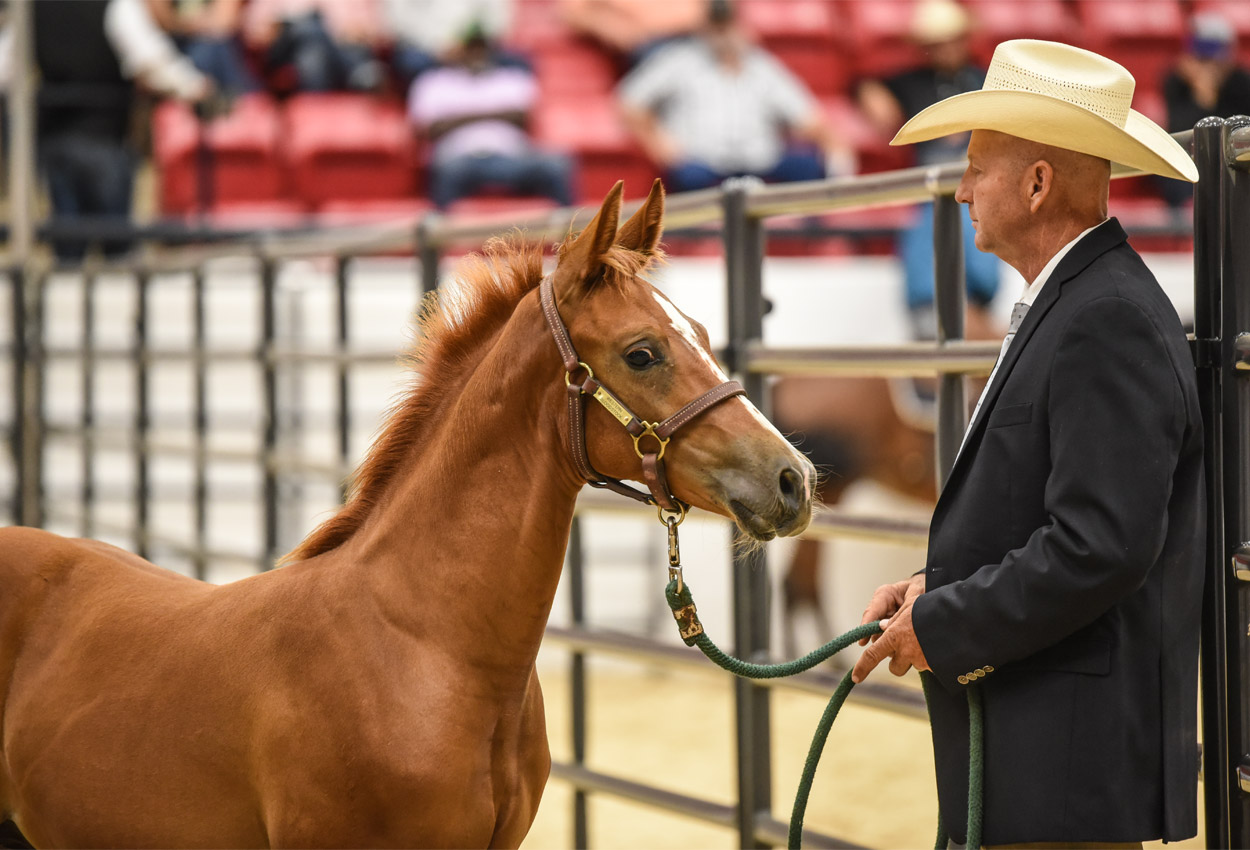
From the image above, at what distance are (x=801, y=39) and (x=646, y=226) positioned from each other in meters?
8.21

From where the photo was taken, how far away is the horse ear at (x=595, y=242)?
6.07ft

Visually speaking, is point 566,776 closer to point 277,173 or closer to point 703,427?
point 703,427

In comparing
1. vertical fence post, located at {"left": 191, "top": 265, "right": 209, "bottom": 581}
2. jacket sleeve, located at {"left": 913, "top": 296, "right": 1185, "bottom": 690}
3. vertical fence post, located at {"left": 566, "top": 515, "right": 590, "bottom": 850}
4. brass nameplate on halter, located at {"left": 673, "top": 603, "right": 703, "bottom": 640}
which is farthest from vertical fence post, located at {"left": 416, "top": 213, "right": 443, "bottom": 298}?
jacket sleeve, located at {"left": 913, "top": 296, "right": 1185, "bottom": 690}

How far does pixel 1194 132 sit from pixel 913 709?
1.11 m

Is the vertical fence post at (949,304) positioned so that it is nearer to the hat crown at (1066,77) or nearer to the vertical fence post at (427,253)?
the hat crown at (1066,77)

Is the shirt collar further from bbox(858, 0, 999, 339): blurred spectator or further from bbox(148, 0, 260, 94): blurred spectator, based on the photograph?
bbox(148, 0, 260, 94): blurred spectator

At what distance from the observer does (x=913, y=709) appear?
2420 mm

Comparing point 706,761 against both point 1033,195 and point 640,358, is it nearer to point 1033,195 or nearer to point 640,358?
point 640,358

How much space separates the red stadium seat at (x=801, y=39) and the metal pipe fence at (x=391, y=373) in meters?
3.75

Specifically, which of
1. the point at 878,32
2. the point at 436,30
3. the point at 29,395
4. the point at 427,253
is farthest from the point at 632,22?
the point at 427,253

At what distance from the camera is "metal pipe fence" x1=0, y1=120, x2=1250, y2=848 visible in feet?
6.29

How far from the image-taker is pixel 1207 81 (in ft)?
26.1

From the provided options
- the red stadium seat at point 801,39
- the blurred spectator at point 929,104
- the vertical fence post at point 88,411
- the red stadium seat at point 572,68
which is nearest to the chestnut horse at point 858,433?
the blurred spectator at point 929,104

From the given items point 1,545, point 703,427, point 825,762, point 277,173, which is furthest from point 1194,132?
point 277,173
